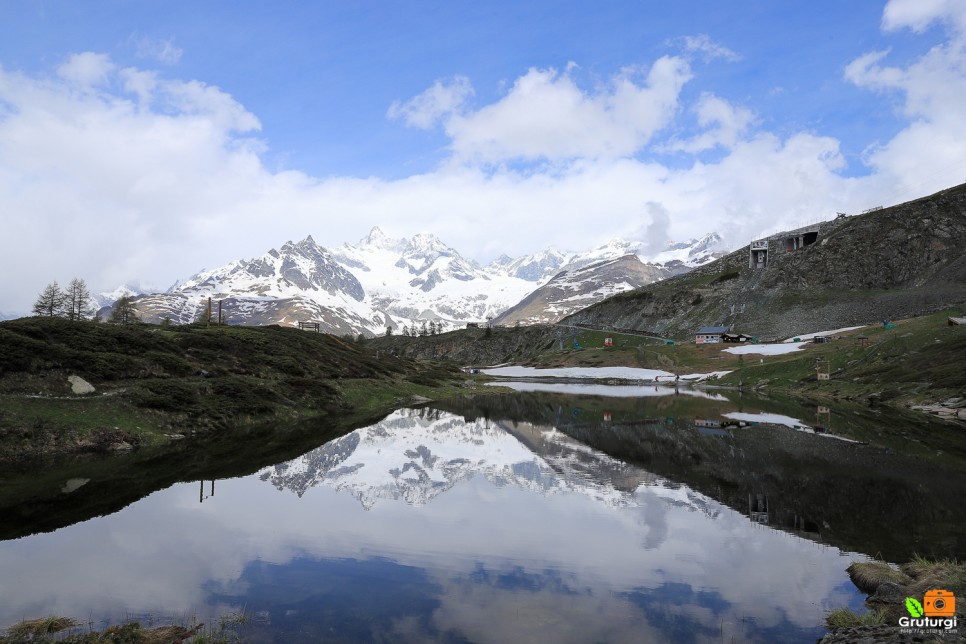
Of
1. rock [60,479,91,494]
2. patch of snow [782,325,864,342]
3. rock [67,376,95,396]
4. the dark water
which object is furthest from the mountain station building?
rock [60,479,91,494]

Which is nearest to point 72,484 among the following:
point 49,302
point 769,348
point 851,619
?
point 851,619

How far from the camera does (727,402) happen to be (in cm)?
9088

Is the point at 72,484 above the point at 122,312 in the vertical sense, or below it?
below

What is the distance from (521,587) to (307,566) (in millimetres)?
7337

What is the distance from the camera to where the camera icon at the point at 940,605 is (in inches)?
542

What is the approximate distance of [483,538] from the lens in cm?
2327

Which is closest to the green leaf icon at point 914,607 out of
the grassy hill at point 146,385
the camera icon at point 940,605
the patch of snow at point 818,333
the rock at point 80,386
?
the camera icon at point 940,605

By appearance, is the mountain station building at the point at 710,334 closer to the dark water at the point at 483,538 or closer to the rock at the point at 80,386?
the dark water at the point at 483,538

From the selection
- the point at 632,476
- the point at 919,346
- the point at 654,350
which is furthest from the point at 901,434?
the point at 654,350

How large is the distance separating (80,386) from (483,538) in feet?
133

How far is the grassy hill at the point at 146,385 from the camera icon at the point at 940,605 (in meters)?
46.1

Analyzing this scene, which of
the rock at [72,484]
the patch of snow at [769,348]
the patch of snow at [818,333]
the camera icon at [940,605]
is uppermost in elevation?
the patch of snow at [818,333]

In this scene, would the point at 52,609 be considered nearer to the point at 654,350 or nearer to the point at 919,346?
the point at 919,346

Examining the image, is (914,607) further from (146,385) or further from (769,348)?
(769,348)
